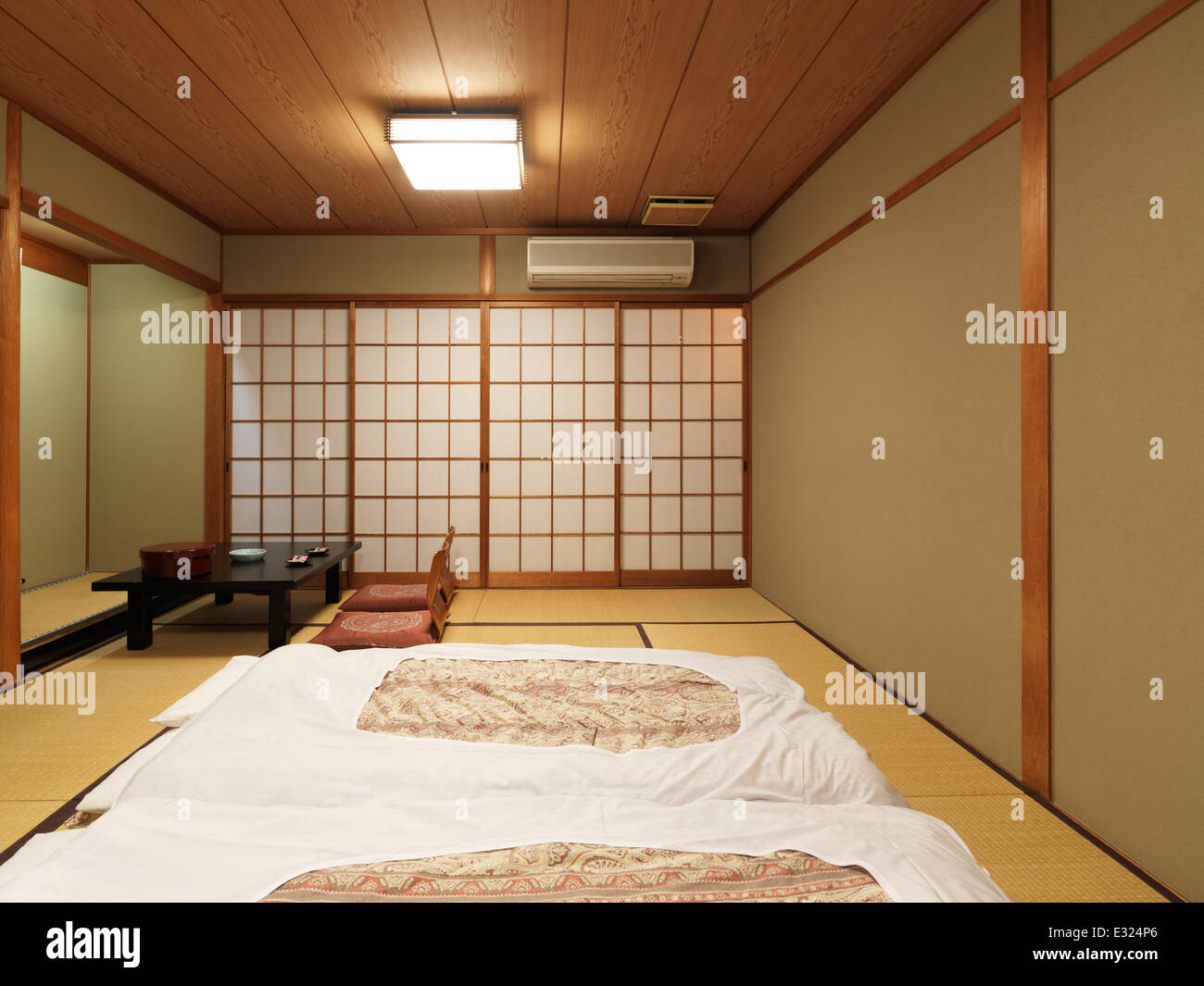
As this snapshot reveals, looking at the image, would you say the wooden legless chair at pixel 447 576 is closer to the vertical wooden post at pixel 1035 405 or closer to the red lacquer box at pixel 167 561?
the red lacquer box at pixel 167 561

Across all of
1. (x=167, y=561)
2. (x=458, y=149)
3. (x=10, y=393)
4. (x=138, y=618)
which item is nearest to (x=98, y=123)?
(x=10, y=393)

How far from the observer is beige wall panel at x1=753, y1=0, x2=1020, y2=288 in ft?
7.95

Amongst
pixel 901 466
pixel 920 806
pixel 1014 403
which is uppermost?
pixel 1014 403

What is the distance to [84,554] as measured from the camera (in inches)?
221

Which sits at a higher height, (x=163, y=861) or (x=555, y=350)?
(x=555, y=350)

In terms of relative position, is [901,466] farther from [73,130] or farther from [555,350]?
[73,130]

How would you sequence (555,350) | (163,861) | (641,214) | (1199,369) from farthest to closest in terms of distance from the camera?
(555,350) < (641,214) < (1199,369) < (163,861)

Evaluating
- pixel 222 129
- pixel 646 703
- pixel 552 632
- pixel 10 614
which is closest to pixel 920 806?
pixel 646 703

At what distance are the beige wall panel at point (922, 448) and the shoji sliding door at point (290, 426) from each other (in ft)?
11.7

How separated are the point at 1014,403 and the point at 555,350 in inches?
149

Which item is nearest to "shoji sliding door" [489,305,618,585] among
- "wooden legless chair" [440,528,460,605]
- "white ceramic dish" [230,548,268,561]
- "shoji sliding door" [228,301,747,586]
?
"shoji sliding door" [228,301,747,586]

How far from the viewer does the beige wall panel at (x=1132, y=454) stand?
5.49ft

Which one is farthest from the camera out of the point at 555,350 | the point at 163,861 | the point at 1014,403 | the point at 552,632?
the point at 555,350

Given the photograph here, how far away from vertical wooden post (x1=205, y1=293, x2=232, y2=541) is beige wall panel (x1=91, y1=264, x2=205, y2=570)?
0.08m
